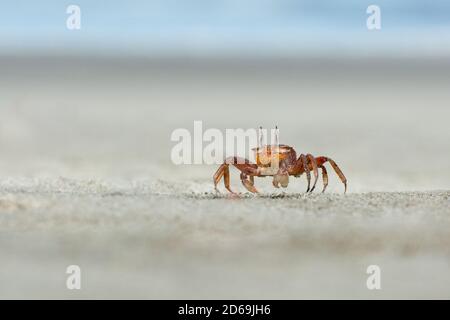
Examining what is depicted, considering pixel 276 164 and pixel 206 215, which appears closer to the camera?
pixel 206 215

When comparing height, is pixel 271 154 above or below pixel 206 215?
above

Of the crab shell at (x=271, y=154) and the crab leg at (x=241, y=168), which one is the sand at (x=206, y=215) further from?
the crab shell at (x=271, y=154)

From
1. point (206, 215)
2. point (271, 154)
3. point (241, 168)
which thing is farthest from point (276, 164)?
point (206, 215)

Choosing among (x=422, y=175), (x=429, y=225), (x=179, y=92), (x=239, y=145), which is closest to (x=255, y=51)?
(x=179, y=92)

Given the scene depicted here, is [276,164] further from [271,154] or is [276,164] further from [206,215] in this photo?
[206,215]

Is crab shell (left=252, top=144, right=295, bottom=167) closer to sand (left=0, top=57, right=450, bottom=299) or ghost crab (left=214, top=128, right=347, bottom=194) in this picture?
ghost crab (left=214, top=128, right=347, bottom=194)

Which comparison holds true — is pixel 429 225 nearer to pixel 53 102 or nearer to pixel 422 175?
pixel 422 175

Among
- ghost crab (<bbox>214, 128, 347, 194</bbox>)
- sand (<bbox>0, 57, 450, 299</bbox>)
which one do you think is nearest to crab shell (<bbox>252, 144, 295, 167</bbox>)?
ghost crab (<bbox>214, 128, 347, 194</bbox>)
